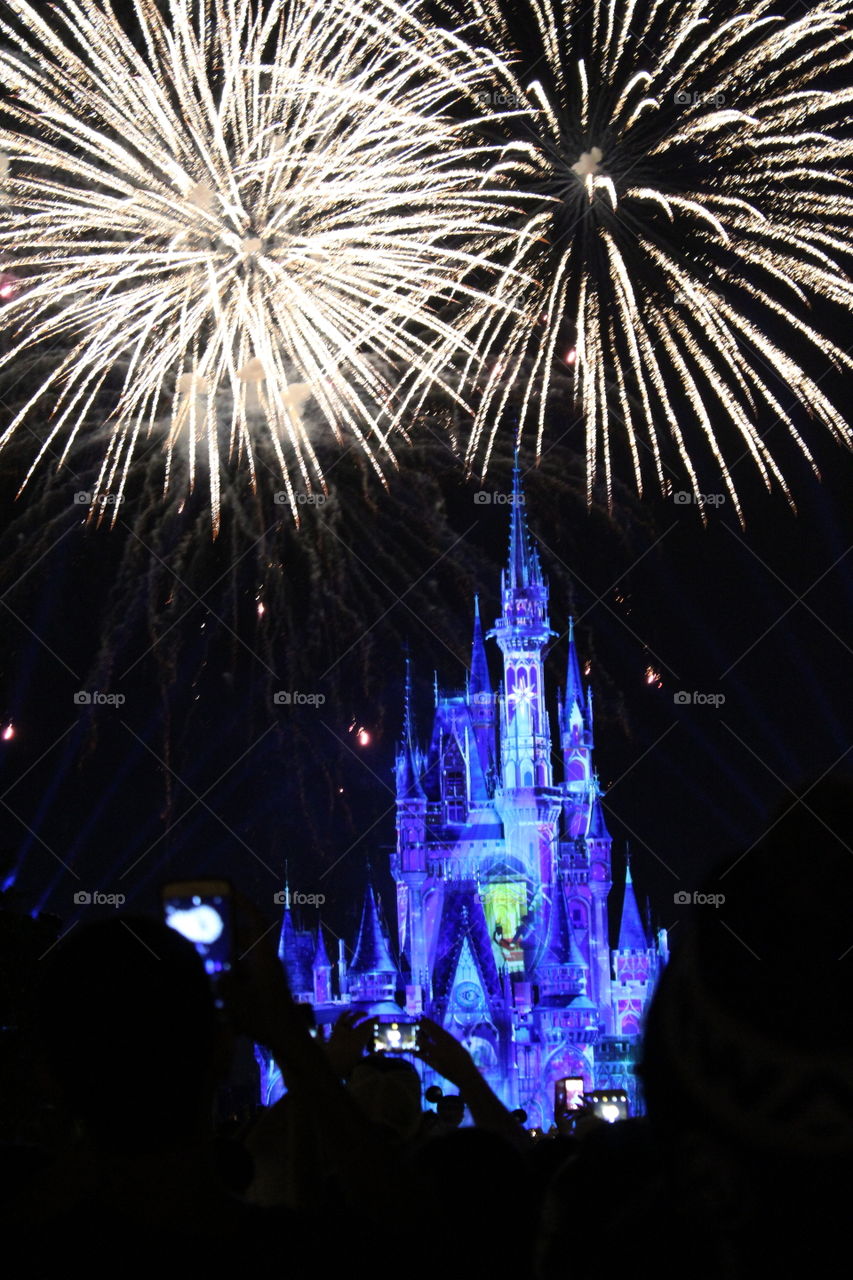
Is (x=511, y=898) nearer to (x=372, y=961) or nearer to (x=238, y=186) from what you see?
(x=372, y=961)

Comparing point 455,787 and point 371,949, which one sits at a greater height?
point 455,787

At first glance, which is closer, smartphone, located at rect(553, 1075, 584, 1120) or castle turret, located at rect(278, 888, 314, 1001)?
smartphone, located at rect(553, 1075, 584, 1120)

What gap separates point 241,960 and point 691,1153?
1.08m

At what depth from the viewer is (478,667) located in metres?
76.8

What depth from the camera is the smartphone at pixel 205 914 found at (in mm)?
3570

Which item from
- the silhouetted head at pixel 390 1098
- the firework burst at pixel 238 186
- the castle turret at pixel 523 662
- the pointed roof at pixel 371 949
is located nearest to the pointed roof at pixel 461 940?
the pointed roof at pixel 371 949

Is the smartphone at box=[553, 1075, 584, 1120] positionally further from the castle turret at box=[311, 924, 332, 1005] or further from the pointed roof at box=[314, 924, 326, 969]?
the pointed roof at box=[314, 924, 326, 969]

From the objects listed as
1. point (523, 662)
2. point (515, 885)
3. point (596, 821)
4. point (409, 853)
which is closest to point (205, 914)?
point (523, 662)

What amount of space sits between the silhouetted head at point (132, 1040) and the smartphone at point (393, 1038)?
12.2 ft

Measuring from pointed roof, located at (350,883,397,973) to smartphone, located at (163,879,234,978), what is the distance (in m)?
70.2

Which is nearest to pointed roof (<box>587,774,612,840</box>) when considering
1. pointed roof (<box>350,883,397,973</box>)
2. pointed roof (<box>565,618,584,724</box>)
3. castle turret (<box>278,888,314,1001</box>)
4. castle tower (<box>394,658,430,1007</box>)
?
pointed roof (<box>565,618,584,724</box>)

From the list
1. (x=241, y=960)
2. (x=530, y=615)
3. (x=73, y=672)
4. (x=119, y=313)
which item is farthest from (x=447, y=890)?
(x=241, y=960)

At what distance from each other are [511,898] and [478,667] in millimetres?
10398

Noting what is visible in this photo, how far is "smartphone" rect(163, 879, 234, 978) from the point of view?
357 centimetres
